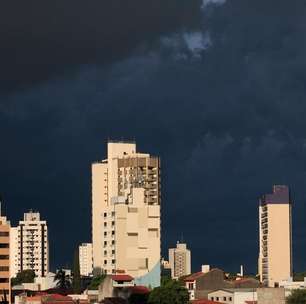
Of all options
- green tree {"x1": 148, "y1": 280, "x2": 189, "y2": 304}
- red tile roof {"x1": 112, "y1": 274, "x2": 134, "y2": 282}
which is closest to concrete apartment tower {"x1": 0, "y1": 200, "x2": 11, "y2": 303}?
red tile roof {"x1": 112, "y1": 274, "x2": 134, "y2": 282}

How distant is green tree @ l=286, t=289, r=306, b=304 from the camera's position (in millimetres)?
179250

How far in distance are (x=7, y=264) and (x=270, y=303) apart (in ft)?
116

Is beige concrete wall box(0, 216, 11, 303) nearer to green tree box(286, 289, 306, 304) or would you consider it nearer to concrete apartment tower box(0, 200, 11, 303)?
concrete apartment tower box(0, 200, 11, 303)

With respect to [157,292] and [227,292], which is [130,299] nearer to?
[157,292]

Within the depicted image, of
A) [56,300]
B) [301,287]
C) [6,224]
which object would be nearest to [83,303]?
[56,300]

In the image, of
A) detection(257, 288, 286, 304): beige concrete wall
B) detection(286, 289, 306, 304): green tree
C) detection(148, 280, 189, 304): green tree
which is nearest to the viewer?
detection(148, 280, 189, 304): green tree

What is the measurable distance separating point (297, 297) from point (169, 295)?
19.2 metres

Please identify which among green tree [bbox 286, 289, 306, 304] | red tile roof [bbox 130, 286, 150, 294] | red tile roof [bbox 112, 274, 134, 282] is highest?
red tile roof [bbox 112, 274, 134, 282]

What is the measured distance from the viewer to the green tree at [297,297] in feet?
588

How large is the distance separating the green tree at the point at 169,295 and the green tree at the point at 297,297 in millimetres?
15101

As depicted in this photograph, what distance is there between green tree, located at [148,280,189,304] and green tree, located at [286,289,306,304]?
49.5 ft

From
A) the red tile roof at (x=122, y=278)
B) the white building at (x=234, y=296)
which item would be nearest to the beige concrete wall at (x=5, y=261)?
the red tile roof at (x=122, y=278)

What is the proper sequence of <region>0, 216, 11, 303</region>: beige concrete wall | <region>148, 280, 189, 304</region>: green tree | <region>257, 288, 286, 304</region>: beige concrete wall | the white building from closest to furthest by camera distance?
<region>148, 280, 189, 304</region>: green tree < <region>0, 216, 11, 303</region>: beige concrete wall < <region>257, 288, 286, 304</region>: beige concrete wall < the white building

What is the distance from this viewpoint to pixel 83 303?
17562 centimetres
